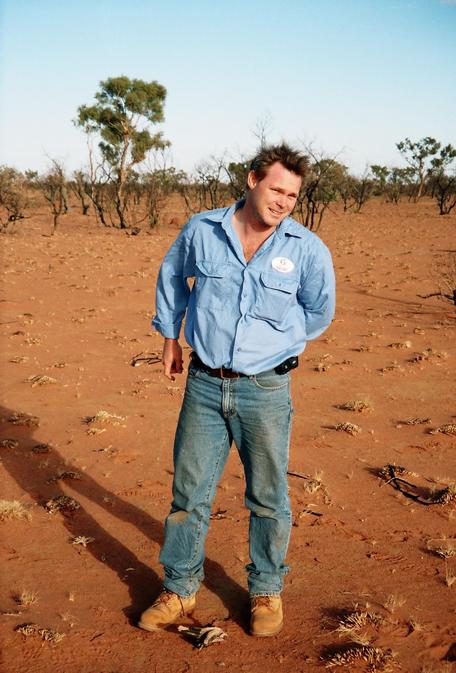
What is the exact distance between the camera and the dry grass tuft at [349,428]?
554 centimetres

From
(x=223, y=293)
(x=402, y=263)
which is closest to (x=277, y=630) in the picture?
(x=223, y=293)

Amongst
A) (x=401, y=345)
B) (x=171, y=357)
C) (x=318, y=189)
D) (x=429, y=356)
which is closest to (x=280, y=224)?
(x=171, y=357)

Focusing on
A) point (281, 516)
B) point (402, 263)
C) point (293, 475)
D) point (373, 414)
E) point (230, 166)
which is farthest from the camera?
point (230, 166)

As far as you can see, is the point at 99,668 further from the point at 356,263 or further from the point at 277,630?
the point at 356,263

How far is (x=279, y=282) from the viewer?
7.98 ft

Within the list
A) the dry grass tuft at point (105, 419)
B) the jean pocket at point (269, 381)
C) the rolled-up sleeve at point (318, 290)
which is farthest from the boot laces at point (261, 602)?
the dry grass tuft at point (105, 419)

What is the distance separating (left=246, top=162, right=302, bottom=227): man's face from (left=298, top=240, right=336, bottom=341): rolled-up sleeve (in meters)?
0.22

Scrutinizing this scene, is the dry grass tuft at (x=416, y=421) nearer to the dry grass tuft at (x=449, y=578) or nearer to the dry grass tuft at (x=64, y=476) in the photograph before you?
the dry grass tuft at (x=449, y=578)

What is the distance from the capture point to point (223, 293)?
8.04ft

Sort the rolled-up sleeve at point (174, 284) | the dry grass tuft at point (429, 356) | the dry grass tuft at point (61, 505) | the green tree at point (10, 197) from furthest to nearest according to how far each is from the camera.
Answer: the green tree at point (10, 197) → the dry grass tuft at point (429, 356) → the dry grass tuft at point (61, 505) → the rolled-up sleeve at point (174, 284)

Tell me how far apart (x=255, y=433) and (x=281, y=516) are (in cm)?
42

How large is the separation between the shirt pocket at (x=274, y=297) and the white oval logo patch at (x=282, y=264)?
0.03 meters

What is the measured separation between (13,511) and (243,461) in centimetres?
188

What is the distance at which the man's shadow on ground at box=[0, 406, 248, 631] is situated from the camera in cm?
302
